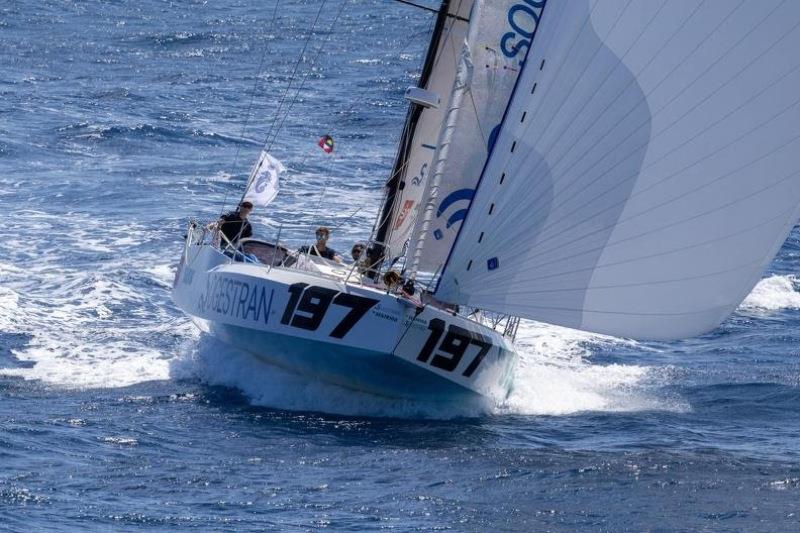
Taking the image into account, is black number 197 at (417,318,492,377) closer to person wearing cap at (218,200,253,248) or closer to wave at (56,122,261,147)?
person wearing cap at (218,200,253,248)

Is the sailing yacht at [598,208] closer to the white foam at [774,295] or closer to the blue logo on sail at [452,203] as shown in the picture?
the blue logo on sail at [452,203]

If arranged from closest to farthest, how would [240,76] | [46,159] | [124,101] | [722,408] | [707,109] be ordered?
[707,109]
[722,408]
[46,159]
[124,101]
[240,76]

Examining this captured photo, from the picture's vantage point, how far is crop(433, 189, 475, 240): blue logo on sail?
17078 millimetres

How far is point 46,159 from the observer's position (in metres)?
29.5

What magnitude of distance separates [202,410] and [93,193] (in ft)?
38.0

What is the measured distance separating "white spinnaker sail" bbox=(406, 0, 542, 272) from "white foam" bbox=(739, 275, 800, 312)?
6915 millimetres

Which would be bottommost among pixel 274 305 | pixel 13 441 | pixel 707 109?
pixel 13 441

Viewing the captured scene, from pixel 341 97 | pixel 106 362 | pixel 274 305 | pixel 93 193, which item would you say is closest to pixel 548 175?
pixel 274 305

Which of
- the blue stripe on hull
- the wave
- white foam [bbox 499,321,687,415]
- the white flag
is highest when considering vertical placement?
the wave

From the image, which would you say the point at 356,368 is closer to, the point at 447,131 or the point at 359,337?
the point at 359,337

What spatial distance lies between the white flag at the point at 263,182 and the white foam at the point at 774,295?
7.17m

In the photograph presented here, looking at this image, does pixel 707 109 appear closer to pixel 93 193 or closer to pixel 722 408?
pixel 722 408

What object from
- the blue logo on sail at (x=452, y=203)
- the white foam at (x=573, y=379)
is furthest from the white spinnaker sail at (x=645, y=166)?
the white foam at (x=573, y=379)

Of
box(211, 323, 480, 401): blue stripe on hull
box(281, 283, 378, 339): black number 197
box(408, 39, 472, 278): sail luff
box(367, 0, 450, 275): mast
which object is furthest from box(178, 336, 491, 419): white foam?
box(367, 0, 450, 275): mast
